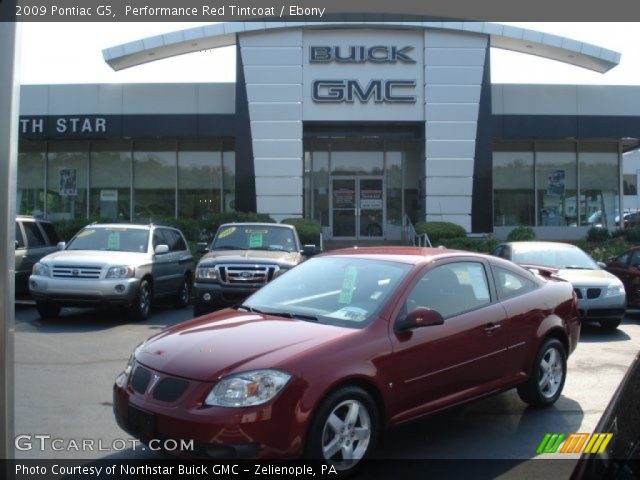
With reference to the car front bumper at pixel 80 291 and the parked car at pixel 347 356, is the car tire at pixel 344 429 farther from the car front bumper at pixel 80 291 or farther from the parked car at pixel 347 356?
the car front bumper at pixel 80 291

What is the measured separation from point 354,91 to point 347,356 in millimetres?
18062

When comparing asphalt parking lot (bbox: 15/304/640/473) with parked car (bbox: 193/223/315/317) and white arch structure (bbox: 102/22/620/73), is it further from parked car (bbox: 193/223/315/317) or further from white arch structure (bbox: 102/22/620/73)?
white arch structure (bbox: 102/22/620/73)

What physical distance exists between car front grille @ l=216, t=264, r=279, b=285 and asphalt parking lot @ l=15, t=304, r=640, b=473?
1551mm

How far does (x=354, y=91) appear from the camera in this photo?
2139cm

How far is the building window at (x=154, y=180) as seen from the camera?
24.3 m

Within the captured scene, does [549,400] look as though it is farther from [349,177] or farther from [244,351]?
[349,177]

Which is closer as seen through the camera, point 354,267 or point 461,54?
point 354,267

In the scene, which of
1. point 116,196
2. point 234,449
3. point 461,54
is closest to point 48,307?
point 234,449

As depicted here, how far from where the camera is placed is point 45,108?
73.1ft

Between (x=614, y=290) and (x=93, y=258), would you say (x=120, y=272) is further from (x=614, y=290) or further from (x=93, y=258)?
(x=614, y=290)

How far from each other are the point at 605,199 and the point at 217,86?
1517 cm

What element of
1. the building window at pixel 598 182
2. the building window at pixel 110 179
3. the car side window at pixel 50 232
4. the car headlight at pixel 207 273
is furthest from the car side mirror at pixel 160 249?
the building window at pixel 598 182

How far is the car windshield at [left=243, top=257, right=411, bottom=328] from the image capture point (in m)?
4.89

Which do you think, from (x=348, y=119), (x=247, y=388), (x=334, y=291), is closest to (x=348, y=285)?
(x=334, y=291)
